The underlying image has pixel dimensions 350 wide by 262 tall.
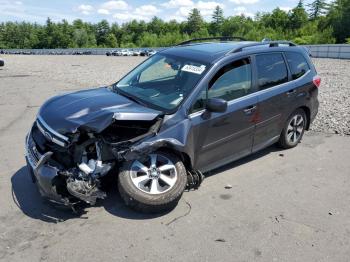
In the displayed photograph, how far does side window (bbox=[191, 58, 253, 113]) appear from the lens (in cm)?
467

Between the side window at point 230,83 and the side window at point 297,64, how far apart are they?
4.06 ft

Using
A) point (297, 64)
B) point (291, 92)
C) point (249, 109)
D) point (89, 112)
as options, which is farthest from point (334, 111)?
point (89, 112)

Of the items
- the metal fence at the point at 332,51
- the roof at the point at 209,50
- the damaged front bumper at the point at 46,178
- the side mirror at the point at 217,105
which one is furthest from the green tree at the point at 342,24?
the damaged front bumper at the point at 46,178

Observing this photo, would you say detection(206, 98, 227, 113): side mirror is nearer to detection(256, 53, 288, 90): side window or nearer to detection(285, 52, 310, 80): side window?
detection(256, 53, 288, 90): side window

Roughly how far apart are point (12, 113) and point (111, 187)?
6.01 metres

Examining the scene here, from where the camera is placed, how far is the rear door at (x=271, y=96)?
5.32 m

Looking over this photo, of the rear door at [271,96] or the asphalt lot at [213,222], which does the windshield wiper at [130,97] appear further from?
the rear door at [271,96]

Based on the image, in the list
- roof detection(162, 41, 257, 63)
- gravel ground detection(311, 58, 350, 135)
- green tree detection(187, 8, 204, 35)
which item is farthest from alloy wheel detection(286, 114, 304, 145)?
green tree detection(187, 8, 204, 35)

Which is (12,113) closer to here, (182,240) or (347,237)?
(182,240)

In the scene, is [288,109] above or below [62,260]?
above

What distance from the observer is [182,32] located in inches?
5138

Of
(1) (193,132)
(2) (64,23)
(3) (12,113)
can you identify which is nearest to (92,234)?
(1) (193,132)

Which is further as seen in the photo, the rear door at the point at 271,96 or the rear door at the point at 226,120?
the rear door at the point at 271,96

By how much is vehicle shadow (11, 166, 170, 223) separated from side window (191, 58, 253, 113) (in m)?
1.48
